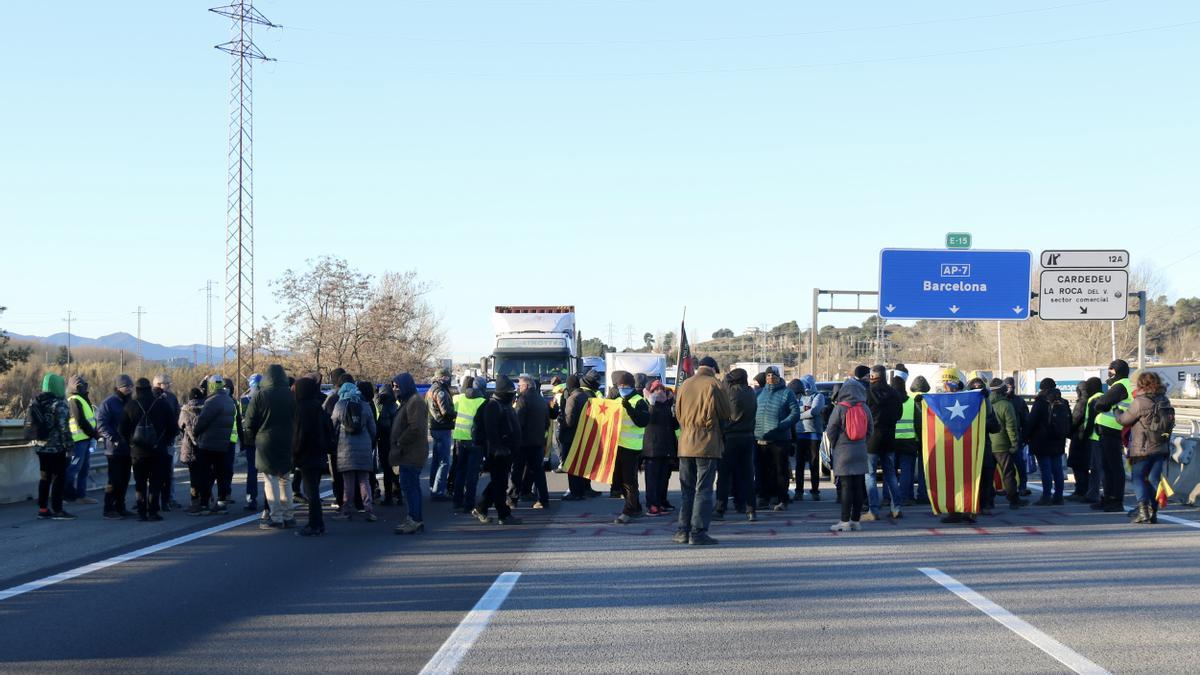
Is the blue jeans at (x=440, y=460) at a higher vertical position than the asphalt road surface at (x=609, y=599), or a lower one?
higher

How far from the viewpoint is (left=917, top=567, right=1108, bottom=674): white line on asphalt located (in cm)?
694

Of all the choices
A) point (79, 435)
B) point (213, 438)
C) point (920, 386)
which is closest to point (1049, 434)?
point (920, 386)

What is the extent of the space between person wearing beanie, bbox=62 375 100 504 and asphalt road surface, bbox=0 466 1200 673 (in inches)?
78.7

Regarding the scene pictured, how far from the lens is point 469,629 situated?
7.94m

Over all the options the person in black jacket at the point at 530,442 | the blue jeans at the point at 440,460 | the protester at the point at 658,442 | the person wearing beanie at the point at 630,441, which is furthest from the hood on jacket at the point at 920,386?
the blue jeans at the point at 440,460

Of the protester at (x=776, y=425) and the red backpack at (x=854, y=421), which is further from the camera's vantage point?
the protester at (x=776, y=425)

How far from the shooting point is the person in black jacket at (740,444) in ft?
47.7

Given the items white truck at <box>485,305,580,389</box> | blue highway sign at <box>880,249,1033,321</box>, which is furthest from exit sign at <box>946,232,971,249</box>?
white truck at <box>485,305,580,389</box>

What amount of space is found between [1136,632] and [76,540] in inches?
420

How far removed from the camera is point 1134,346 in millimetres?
→ 86062

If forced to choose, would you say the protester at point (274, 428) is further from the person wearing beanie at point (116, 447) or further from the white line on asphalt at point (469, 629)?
the white line on asphalt at point (469, 629)

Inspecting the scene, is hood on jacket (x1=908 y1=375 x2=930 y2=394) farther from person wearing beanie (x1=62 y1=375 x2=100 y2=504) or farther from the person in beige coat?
person wearing beanie (x1=62 y1=375 x2=100 y2=504)

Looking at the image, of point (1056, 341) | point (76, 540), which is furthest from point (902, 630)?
point (1056, 341)

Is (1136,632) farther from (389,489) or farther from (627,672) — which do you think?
(389,489)
